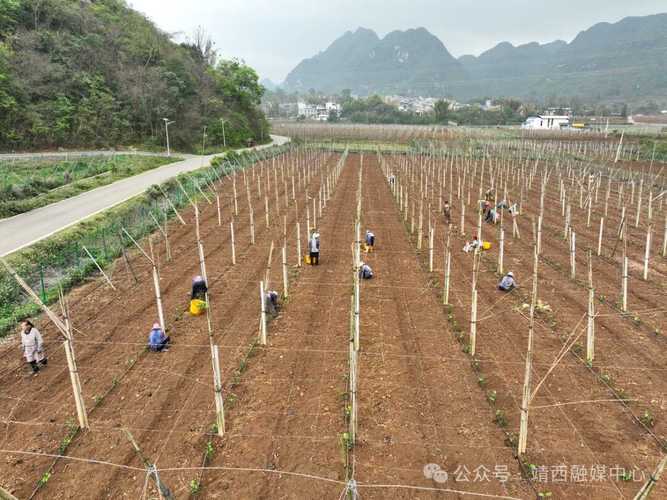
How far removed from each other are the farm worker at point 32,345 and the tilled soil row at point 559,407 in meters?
8.30

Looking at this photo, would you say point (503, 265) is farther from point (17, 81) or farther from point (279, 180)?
point (17, 81)

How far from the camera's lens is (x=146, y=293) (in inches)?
490

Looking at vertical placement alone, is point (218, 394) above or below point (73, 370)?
below

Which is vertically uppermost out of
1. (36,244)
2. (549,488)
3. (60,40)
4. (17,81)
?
(60,40)

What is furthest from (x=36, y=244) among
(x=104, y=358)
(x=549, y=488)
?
(x=549, y=488)

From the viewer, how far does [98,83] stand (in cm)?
4138

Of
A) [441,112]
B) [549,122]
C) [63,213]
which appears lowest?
[63,213]

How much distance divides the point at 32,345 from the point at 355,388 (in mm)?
6146

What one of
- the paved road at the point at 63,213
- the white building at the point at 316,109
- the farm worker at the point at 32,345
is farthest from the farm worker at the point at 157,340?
the white building at the point at 316,109

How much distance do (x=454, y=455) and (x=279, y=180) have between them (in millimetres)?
26049

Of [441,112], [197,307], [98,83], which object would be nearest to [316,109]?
[441,112]

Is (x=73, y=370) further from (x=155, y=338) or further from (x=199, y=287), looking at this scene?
(x=199, y=287)

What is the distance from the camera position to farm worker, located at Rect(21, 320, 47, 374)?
834cm

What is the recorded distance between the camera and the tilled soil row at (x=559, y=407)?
6387mm
